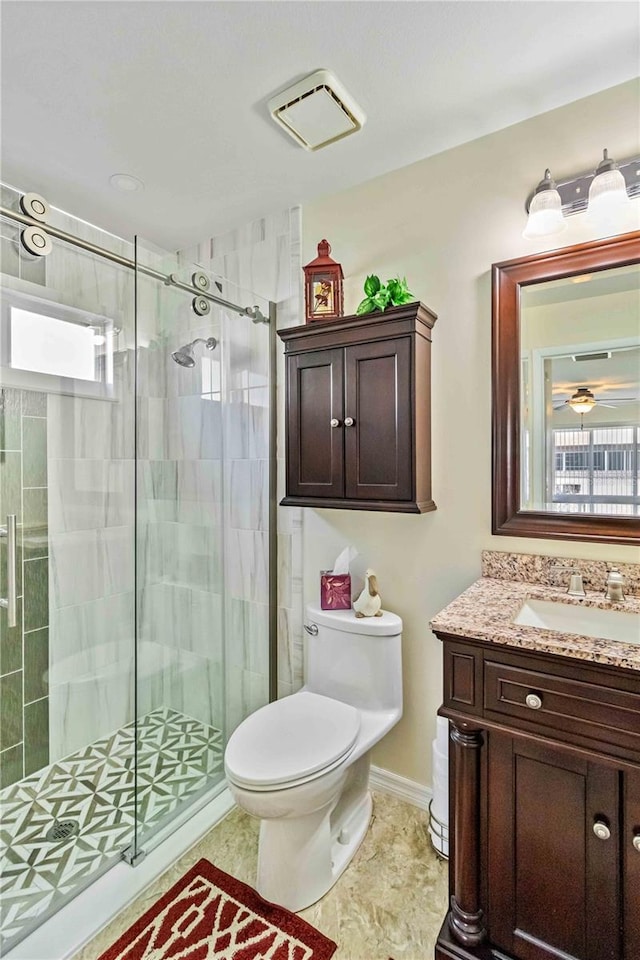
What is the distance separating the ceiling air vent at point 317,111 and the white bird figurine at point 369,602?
1.57 meters

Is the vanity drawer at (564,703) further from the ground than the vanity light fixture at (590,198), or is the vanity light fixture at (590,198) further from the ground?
the vanity light fixture at (590,198)

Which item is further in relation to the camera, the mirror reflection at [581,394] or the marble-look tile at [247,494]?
the marble-look tile at [247,494]

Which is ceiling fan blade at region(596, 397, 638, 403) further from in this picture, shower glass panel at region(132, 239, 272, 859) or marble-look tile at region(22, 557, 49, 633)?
marble-look tile at region(22, 557, 49, 633)

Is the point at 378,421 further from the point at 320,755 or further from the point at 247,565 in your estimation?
the point at 320,755

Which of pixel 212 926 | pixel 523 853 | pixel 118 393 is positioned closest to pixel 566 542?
pixel 523 853

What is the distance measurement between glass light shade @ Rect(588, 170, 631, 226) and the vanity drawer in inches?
51.5

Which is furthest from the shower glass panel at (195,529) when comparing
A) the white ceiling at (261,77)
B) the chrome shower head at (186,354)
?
the white ceiling at (261,77)

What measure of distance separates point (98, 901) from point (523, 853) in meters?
1.24

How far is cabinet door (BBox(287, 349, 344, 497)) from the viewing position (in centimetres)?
173

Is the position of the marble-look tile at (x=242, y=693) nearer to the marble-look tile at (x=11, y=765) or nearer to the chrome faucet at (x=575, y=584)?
A: the marble-look tile at (x=11, y=765)

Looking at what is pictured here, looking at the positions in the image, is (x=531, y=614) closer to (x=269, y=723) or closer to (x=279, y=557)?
(x=269, y=723)

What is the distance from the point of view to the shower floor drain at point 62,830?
1.62 m

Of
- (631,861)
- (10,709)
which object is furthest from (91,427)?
(631,861)

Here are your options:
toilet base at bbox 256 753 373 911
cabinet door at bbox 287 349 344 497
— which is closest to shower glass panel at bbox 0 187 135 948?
toilet base at bbox 256 753 373 911
